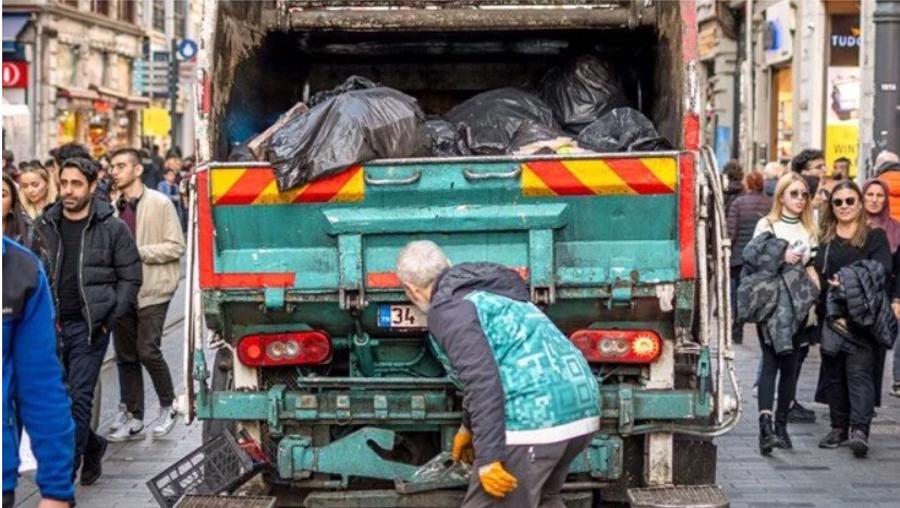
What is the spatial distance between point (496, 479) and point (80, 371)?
12.1ft

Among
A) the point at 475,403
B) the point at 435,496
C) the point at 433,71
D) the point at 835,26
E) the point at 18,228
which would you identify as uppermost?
the point at 835,26

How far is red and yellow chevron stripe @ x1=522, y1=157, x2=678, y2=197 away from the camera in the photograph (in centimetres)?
752

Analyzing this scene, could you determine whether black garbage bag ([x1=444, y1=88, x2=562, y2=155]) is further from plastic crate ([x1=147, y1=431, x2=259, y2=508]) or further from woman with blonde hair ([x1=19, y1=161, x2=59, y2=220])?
woman with blonde hair ([x1=19, y1=161, x2=59, y2=220])

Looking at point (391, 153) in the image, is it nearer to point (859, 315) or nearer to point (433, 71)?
point (433, 71)

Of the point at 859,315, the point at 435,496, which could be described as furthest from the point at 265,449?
the point at 859,315

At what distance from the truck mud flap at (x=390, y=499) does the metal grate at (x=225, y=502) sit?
0.19 meters

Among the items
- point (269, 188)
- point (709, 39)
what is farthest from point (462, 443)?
point (709, 39)

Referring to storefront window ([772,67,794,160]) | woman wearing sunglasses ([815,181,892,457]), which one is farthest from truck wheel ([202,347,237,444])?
storefront window ([772,67,794,160])

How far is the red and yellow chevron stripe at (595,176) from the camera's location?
24.7 feet

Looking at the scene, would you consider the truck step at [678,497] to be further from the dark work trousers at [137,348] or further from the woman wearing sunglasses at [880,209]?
the woman wearing sunglasses at [880,209]

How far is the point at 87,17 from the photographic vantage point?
147 ft

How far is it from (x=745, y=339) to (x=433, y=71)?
737cm

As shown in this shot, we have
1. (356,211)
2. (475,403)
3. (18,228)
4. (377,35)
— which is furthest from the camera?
(377,35)

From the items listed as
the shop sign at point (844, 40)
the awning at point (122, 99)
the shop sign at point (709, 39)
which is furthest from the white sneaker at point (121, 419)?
the awning at point (122, 99)
